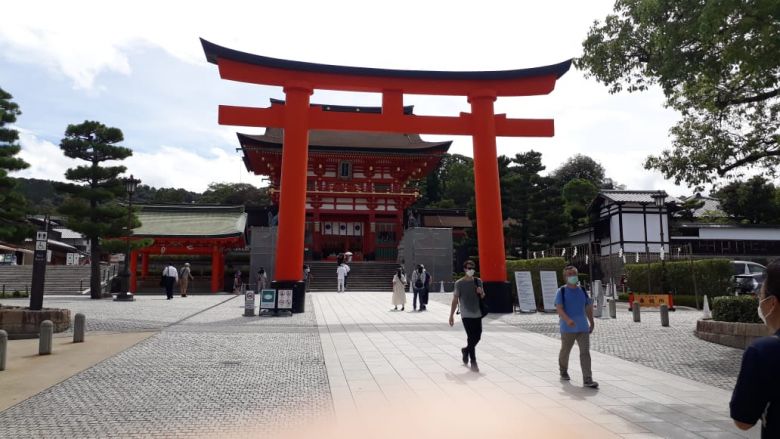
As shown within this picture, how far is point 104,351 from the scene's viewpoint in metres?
9.11

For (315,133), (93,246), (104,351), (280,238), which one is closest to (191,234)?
(93,246)

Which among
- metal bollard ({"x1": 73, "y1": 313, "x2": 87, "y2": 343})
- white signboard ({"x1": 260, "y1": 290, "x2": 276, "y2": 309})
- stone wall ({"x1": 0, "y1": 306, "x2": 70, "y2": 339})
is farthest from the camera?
white signboard ({"x1": 260, "y1": 290, "x2": 276, "y2": 309})

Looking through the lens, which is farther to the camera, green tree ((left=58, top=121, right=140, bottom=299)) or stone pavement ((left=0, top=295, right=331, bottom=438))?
green tree ((left=58, top=121, right=140, bottom=299))

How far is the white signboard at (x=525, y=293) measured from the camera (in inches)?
637

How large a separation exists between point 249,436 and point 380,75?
12161 mm

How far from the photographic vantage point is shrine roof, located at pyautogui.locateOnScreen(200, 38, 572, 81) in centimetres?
1437

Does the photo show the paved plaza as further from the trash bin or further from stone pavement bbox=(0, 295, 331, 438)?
the trash bin

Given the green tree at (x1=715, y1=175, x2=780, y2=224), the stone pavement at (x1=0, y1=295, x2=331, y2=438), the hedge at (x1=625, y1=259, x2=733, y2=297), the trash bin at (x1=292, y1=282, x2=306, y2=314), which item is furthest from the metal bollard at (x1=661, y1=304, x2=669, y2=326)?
the green tree at (x1=715, y1=175, x2=780, y2=224)

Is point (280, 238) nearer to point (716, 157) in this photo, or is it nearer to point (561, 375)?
point (561, 375)

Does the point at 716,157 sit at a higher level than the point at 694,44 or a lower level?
lower

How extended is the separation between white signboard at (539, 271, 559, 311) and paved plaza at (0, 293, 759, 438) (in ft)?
14.6

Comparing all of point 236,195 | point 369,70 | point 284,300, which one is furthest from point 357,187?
point 236,195

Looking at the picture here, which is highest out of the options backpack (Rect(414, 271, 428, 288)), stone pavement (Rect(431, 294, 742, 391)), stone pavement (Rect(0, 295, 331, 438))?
backpack (Rect(414, 271, 428, 288))

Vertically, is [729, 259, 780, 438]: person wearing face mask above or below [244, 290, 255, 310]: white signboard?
above
